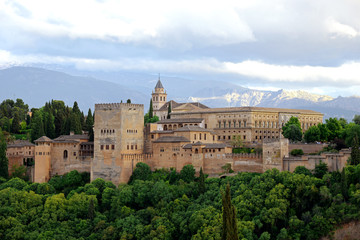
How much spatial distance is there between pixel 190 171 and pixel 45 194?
631 inches

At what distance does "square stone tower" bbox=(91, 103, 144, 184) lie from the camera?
60938 mm

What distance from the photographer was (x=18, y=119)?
85438mm

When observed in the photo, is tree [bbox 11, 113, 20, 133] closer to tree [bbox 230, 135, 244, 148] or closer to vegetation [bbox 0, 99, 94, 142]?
vegetation [bbox 0, 99, 94, 142]

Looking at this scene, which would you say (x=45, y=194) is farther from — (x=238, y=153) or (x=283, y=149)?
(x=283, y=149)

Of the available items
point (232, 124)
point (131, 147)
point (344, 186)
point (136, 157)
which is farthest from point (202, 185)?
point (232, 124)

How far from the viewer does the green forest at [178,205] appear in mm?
47188

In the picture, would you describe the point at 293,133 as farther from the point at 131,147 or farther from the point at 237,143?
the point at 131,147

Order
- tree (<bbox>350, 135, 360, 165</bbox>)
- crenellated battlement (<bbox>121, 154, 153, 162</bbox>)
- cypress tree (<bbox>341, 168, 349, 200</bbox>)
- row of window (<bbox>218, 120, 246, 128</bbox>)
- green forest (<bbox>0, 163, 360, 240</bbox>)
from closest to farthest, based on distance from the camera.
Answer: green forest (<bbox>0, 163, 360, 240</bbox>)
cypress tree (<bbox>341, 168, 349, 200</bbox>)
tree (<bbox>350, 135, 360, 165</bbox>)
crenellated battlement (<bbox>121, 154, 153, 162</bbox>)
row of window (<bbox>218, 120, 246, 128</bbox>)

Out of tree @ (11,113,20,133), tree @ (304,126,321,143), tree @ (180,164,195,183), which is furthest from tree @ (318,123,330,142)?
tree @ (11,113,20,133)

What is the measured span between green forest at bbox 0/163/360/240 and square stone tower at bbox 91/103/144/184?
1515mm

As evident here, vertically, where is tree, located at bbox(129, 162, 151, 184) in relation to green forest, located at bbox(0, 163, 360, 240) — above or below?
above

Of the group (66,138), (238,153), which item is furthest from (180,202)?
(66,138)

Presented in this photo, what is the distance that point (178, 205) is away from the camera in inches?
2099

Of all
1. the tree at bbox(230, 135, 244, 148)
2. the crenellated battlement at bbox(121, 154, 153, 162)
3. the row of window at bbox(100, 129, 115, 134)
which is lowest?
the crenellated battlement at bbox(121, 154, 153, 162)
